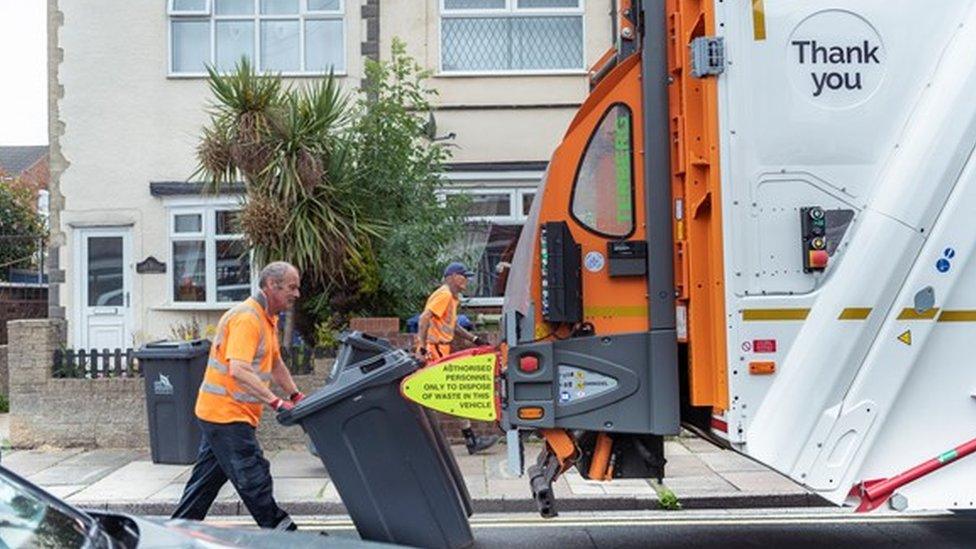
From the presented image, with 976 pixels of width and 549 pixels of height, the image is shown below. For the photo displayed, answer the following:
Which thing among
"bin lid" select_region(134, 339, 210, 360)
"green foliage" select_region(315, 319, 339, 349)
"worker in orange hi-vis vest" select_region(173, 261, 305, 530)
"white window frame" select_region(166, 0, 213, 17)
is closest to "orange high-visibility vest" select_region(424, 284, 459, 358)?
"green foliage" select_region(315, 319, 339, 349)

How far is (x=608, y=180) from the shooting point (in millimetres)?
5254

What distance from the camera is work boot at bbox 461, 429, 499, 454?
367 inches

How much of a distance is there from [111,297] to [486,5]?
6.43m

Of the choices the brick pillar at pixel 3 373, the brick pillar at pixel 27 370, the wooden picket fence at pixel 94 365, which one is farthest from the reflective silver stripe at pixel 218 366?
the brick pillar at pixel 3 373

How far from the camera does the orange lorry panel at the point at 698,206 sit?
4797mm

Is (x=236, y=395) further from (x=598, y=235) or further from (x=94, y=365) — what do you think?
(x=94, y=365)

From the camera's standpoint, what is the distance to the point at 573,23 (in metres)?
13.6

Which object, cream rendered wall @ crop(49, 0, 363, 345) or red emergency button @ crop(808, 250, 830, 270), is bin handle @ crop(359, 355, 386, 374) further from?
cream rendered wall @ crop(49, 0, 363, 345)

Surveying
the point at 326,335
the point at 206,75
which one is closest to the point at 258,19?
the point at 206,75

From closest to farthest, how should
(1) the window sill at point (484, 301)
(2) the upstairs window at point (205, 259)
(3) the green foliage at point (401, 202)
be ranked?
(3) the green foliage at point (401, 202) < (1) the window sill at point (484, 301) < (2) the upstairs window at point (205, 259)

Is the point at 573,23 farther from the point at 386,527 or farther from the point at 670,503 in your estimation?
the point at 386,527

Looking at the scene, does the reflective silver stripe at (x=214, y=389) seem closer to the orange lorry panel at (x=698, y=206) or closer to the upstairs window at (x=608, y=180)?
the upstairs window at (x=608, y=180)

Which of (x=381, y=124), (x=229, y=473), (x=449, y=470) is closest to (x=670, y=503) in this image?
(x=449, y=470)

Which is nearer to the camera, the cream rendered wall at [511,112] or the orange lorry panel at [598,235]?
the orange lorry panel at [598,235]
